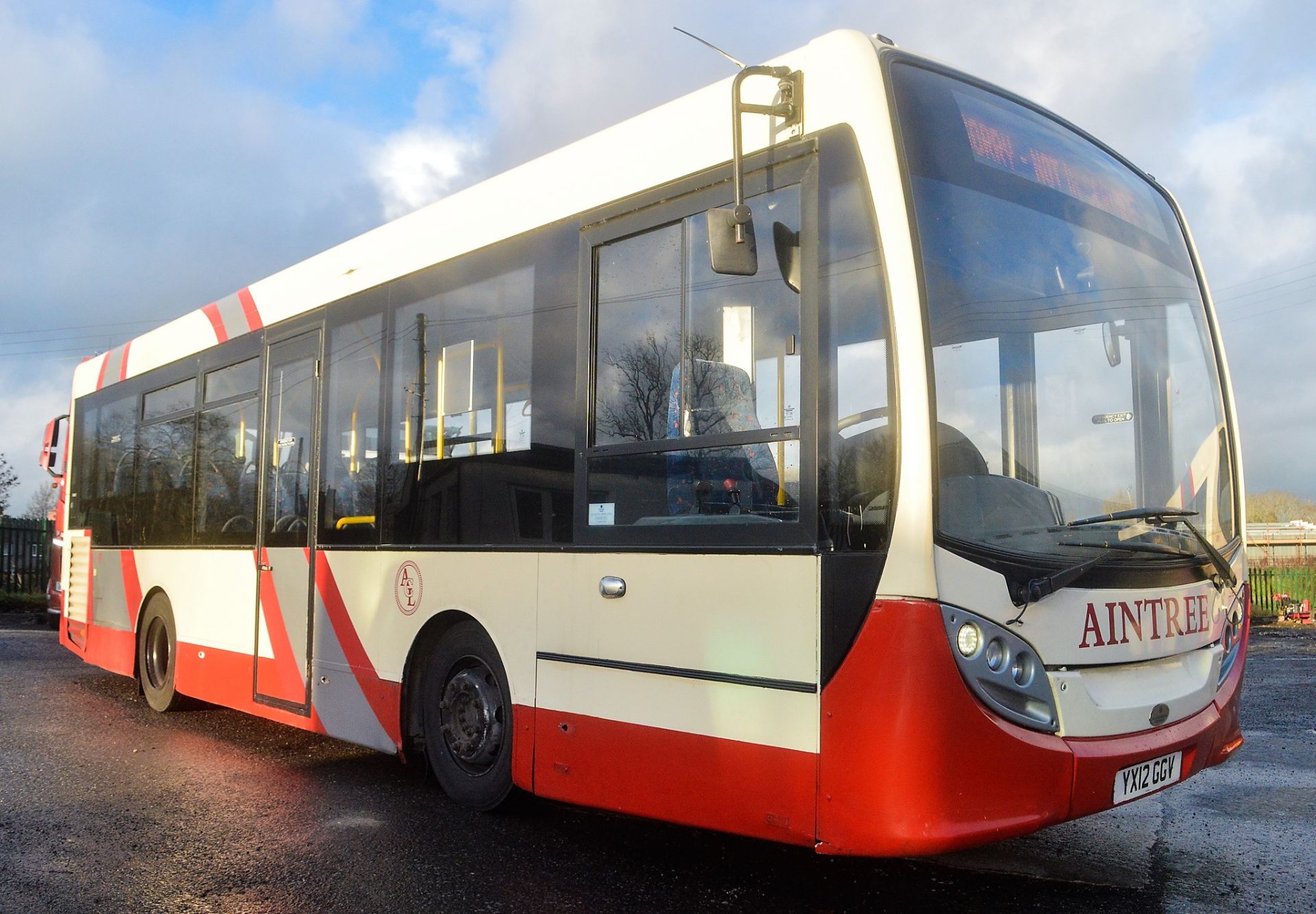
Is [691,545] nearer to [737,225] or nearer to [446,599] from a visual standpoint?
[737,225]

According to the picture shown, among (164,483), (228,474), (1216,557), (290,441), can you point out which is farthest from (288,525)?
(1216,557)

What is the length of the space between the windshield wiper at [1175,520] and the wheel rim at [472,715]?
108 inches

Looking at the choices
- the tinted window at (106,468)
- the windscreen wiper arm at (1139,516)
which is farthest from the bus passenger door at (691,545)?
the tinted window at (106,468)

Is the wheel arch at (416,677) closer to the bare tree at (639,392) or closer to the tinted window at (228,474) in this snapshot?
the bare tree at (639,392)

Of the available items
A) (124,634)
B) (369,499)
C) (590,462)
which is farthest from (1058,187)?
(124,634)

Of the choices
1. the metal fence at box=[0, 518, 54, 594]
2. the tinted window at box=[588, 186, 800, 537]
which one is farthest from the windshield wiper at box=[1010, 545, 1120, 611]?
the metal fence at box=[0, 518, 54, 594]

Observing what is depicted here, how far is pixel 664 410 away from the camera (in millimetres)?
4359

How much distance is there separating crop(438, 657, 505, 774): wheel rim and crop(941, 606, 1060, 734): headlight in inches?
94.7

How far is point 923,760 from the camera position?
339 cm

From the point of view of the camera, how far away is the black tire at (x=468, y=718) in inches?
201

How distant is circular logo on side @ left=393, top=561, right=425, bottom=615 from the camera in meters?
5.59

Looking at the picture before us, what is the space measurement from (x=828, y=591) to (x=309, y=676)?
13.0 feet

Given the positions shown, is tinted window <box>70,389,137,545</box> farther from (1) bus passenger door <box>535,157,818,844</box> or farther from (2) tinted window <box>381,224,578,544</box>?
(1) bus passenger door <box>535,157,818,844</box>

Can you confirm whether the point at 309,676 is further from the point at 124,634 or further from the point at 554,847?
the point at 124,634
